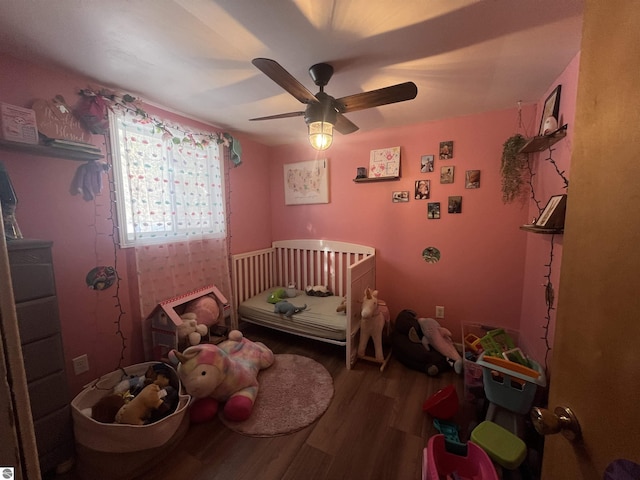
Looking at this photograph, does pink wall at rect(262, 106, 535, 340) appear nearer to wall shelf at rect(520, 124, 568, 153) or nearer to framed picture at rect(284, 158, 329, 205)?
framed picture at rect(284, 158, 329, 205)

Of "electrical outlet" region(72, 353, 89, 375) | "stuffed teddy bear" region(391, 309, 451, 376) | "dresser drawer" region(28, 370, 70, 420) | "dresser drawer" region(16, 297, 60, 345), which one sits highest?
"dresser drawer" region(16, 297, 60, 345)

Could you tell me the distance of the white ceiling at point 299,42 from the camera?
111 cm

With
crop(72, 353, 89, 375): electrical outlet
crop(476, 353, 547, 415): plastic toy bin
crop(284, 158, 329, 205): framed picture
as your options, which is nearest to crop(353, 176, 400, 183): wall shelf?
crop(284, 158, 329, 205): framed picture

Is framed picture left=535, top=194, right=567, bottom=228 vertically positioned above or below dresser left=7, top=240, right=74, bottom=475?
above

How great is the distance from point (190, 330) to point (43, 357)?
3.00 feet

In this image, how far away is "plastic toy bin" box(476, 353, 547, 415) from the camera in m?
1.42

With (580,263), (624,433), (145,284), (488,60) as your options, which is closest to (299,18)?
(488,60)

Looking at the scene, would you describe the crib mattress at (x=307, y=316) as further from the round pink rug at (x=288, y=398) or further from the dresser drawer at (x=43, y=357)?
the dresser drawer at (x=43, y=357)

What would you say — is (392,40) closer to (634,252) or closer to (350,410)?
(634,252)

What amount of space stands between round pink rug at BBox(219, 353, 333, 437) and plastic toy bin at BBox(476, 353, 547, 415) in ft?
3.66

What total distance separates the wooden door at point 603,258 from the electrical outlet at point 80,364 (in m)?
2.57

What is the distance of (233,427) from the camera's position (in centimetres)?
167

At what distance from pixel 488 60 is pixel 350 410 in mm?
2513

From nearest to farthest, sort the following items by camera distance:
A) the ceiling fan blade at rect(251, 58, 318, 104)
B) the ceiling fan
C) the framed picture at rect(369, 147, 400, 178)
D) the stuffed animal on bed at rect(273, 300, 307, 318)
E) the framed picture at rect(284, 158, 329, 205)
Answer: the ceiling fan blade at rect(251, 58, 318, 104) → the ceiling fan → the stuffed animal on bed at rect(273, 300, 307, 318) → the framed picture at rect(369, 147, 400, 178) → the framed picture at rect(284, 158, 329, 205)
